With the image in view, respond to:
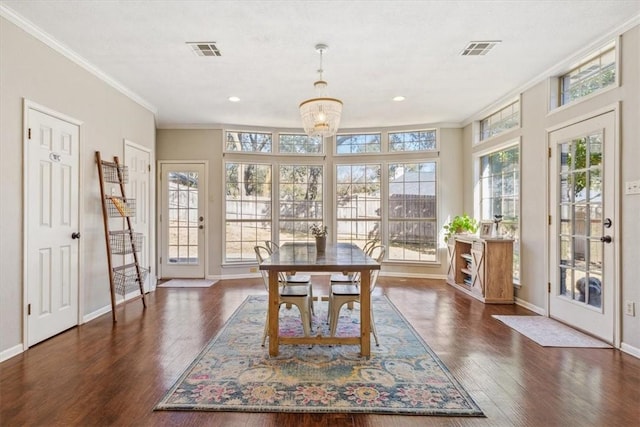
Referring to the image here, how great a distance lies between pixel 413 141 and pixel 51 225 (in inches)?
213

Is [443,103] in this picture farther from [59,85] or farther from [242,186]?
[59,85]

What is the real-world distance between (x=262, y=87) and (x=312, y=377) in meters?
3.46

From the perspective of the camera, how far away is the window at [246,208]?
615 cm

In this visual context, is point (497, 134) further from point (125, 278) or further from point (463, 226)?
point (125, 278)

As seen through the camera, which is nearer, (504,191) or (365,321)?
(365,321)

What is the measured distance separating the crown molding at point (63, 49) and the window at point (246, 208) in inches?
76.7

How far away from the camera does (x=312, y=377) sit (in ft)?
7.91

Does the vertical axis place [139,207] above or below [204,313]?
above

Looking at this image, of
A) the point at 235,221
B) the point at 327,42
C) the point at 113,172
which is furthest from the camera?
the point at 235,221

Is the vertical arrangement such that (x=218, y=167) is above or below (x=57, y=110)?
below

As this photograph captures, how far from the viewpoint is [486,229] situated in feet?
15.9

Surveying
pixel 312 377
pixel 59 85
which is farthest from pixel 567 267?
pixel 59 85

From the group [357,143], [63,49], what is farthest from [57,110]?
[357,143]

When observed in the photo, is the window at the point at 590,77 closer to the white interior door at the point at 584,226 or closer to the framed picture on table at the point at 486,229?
the white interior door at the point at 584,226
